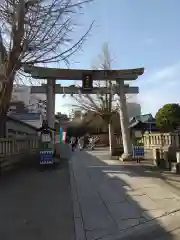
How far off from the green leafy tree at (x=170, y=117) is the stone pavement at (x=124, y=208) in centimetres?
1168

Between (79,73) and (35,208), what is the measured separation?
1304 cm

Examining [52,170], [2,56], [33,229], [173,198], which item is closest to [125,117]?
[52,170]

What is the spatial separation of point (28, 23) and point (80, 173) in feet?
21.2

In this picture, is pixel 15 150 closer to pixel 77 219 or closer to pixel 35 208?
pixel 35 208

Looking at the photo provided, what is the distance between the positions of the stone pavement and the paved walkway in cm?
29

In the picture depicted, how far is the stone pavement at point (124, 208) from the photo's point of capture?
6.41m

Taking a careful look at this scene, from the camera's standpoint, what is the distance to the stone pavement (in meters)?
6.41

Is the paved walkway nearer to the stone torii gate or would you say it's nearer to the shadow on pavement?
the shadow on pavement

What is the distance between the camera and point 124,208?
820cm

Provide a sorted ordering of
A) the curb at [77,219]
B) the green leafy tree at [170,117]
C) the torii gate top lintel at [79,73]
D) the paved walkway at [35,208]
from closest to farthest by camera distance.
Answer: the curb at [77,219], the paved walkway at [35,208], the torii gate top lintel at [79,73], the green leafy tree at [170,117]

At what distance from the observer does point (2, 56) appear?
1337 cm

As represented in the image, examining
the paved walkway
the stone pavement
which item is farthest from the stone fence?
the stone pavement

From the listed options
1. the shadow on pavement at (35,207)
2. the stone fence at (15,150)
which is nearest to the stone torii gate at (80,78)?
the stone fence at (15,150)

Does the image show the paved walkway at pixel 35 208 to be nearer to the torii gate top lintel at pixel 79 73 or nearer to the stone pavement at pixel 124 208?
the stone pavement at pixel 124 208
